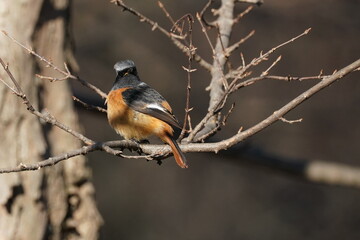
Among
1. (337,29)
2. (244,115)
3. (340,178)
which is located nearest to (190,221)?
(244,115)

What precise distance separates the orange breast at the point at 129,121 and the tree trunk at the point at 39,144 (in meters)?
0.65

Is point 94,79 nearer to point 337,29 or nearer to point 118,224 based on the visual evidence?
point 118,224

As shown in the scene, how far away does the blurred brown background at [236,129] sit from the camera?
12.1 m

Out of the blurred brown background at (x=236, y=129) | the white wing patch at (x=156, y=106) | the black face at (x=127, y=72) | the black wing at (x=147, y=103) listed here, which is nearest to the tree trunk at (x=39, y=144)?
the black face at (x=127, y=72)

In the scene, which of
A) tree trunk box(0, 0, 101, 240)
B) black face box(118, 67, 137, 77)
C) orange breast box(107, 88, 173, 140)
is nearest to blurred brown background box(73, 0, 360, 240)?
tree trunk box(0, 0, 101, 240)

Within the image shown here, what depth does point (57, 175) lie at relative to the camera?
585 centimetres

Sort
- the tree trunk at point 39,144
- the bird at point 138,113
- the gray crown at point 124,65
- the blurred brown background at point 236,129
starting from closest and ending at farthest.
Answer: the bird at point 138,113 → the tree trunk at point 39,144 → the gray crown at point 124,65 → the blurred brown background at point 236,129

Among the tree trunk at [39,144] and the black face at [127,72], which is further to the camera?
the black face at [127,72]

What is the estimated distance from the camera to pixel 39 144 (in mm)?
5555

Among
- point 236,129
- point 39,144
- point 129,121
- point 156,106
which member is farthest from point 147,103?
point 236,129

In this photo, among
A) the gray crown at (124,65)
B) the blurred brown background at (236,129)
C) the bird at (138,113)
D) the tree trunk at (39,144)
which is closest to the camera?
the bird at (138,113)

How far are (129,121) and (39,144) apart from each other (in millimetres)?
757

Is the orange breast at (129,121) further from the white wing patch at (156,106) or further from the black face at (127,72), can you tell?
the black face at (127,72)

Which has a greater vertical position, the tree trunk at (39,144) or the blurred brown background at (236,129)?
the blurred brown background at (236,129)
